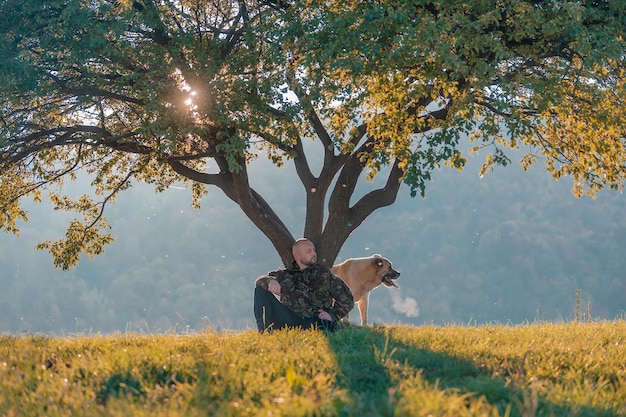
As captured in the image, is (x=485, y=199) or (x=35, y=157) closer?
(x=35, y=157)

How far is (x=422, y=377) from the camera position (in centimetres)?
684

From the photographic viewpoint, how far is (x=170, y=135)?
15820mm

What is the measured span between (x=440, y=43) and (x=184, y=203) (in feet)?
479

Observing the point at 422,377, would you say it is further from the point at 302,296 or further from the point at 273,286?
the point at 302,296

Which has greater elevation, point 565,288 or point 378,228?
point 378,228

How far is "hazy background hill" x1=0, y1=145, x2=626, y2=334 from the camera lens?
14550 cm

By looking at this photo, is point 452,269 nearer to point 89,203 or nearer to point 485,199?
point 485,199

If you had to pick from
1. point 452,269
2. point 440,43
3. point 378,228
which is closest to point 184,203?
point 378,228

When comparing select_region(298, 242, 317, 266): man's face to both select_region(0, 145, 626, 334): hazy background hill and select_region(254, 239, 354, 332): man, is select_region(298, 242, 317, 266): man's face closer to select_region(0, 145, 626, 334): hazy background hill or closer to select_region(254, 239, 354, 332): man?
select_region(254, 239, 354, 332): man

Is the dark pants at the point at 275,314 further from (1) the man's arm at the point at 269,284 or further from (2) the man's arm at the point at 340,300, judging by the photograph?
(2) the man's arm at the point at 340,300

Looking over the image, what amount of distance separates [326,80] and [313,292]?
17.5ft

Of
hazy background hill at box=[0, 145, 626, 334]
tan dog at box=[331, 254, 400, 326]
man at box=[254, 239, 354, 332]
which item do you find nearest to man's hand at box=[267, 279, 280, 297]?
man at box=[254, 239, 354, 332]

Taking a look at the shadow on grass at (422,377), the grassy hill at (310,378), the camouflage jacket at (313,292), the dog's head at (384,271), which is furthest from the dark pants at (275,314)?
the dog's head at (384,271)

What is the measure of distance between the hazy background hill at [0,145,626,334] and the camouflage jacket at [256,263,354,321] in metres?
129
